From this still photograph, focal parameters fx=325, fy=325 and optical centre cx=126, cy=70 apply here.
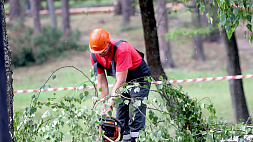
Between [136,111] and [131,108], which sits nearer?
[131,108]

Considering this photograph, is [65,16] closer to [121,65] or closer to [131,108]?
[121,65]

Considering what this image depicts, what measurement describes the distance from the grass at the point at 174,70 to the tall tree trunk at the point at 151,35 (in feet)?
13.4

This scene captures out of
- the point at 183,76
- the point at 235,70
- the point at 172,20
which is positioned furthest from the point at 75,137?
the point at 172,20

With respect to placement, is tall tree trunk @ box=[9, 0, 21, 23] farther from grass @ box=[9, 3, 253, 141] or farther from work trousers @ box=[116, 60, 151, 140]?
work trousers @ box=[116, 60, 151, 140]

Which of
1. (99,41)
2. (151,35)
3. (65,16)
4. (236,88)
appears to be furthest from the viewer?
(65,16)

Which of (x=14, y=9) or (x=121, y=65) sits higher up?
(x=14, y=9)

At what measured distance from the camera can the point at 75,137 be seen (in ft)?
9.82

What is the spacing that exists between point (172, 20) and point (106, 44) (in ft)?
73.6

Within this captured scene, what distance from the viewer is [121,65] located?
3.84 meters

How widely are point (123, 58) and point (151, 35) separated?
1.94 m

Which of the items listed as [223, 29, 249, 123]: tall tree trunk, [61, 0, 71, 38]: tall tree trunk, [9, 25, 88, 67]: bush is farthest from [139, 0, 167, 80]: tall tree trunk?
[61, 0, 71, 38]: tall tree trunk

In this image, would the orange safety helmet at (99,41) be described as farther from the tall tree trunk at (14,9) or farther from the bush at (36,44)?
the tall tree trunk at (14,9)

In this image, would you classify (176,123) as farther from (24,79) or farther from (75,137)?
(24,79)

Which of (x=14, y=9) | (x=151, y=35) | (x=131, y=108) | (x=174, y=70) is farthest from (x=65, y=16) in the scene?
(x=131, y=108)
